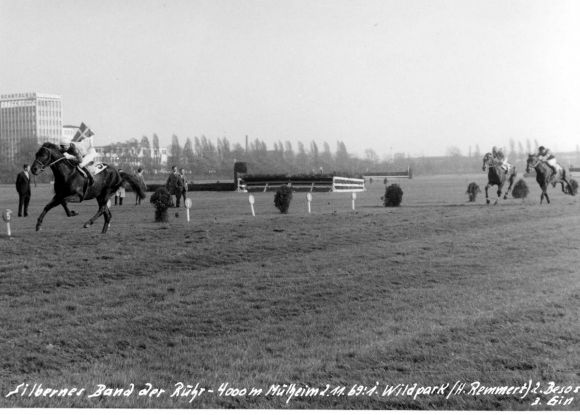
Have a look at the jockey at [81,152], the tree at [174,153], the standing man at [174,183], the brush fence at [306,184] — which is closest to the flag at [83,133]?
the jockey at [81,152]

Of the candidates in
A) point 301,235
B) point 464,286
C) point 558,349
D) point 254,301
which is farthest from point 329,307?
point 301,235

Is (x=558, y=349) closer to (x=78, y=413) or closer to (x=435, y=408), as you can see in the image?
(x=435, y=408)

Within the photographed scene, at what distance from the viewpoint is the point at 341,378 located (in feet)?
25.0

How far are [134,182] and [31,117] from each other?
12.7ft

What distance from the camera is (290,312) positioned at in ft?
35.1

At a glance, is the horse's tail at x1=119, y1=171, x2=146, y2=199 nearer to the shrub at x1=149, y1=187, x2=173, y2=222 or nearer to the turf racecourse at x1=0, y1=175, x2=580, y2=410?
the turf racecourse at x1=0, y1=175, x2=580, y2=410

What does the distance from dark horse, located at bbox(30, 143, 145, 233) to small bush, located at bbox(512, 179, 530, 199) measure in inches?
642

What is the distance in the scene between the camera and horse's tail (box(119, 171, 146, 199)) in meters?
15.4

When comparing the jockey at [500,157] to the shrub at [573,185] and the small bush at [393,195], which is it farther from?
the small bush at [393,195]

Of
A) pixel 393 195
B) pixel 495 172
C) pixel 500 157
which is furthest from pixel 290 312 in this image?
pixel 393 195

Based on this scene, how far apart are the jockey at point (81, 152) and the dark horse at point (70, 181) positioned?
0.10 m

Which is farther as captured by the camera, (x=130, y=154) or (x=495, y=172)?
(x=495, y=172)

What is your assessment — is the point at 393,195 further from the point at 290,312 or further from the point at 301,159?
the point at 290,312

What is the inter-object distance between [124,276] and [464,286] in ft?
20.8
